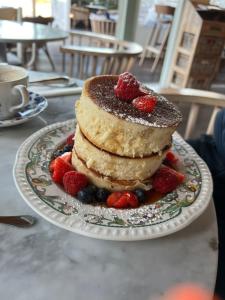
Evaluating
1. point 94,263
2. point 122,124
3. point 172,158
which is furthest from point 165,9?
point 94,263

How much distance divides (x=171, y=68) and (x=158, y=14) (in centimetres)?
195

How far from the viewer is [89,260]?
49 centimetres

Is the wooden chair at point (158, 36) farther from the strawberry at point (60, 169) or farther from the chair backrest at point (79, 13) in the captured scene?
the strawberry at point (60, 169)

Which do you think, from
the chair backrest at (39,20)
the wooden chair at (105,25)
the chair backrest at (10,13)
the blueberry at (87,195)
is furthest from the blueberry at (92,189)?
the wooden chair at (105,25)

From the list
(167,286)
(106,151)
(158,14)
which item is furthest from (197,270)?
(158,14)

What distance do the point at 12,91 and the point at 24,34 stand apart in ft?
5.92

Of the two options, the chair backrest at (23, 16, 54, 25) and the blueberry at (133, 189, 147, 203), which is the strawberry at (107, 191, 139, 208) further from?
the chair backrest at (23, 16, 54, 25)

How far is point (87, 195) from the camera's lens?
23.3 inches

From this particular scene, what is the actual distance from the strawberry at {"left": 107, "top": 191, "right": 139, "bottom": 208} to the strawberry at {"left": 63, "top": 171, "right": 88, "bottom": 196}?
0.07 m

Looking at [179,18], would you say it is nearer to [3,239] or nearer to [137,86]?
[137,86]

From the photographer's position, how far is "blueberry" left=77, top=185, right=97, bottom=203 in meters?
0.58

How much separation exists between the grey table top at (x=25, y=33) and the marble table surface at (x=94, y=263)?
1947mm

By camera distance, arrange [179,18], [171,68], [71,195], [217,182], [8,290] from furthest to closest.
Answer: [171,68], [179,18], [217,182], [71,195], [8,290]

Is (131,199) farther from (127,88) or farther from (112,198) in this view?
(127,88)
